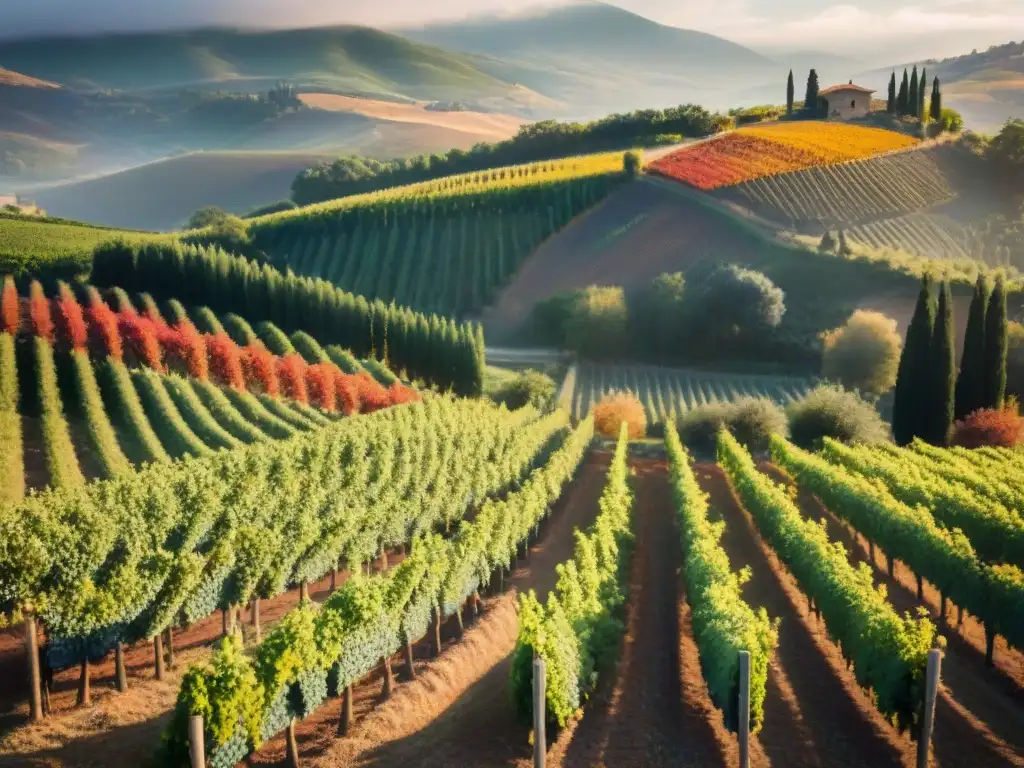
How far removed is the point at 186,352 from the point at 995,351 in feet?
107

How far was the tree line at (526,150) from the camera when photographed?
94.8 meters

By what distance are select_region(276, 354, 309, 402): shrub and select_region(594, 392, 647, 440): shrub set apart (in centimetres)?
1608

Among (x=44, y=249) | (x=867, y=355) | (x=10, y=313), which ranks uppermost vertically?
(x=44, y=249)

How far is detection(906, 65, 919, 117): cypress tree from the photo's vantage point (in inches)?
3625

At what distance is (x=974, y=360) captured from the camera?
4175 centimetres

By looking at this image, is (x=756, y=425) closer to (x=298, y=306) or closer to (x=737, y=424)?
(x=737, y=424)

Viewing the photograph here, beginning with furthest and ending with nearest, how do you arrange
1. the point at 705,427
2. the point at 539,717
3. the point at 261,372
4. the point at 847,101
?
the point at 847,101
the point at 705,427
the point at 261,372
the point at 539,717

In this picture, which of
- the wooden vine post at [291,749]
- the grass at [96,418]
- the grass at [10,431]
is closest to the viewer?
the wooden vine post at [291,749]

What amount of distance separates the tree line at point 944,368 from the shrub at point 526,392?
17.0m

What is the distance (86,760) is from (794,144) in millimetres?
78769

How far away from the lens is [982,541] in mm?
22672

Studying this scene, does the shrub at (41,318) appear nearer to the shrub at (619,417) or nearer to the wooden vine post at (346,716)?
the wooden vine post at (346,716)

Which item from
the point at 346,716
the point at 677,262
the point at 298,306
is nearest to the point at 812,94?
the point at 677,262

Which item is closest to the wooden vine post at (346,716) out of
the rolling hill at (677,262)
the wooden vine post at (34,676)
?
the wooden vine post at (34,676)
